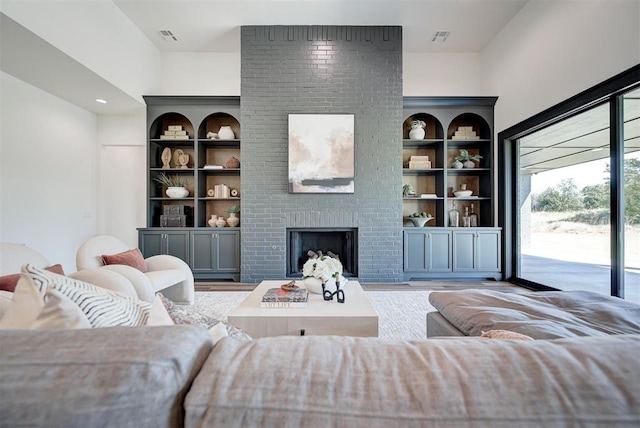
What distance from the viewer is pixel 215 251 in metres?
4.20

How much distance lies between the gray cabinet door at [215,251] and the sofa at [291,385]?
375 cm

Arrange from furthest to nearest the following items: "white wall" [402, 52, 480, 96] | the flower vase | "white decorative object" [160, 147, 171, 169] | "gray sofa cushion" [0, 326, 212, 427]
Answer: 1. "white wall" [402, 52, 480, 96]
2. "white decorative object" [160, 147, 171, 169]
3. the flower vase
4. "gray sofa cushion" [0, 326, 212, 427]

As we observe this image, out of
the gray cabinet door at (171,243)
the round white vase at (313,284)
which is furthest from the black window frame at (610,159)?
the gray cabinet door at (171,243)

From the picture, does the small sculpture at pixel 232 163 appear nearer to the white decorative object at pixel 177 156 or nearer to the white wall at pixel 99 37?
the white decorative object at pixel 177 156

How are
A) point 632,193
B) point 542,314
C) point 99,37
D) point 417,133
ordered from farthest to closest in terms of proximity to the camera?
point 417,133
point 99,37
point 632,193
point 542,314

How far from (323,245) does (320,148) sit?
57.0 inches

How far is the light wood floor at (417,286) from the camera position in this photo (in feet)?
12.6

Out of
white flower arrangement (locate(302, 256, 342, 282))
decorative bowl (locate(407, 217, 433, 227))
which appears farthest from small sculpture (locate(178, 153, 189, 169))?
decorative bowl (locate(407, 217, 433, 227))

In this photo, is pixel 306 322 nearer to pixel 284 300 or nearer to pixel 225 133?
pixel 284 300

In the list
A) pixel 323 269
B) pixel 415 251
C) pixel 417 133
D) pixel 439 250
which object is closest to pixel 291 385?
pixel 323 269

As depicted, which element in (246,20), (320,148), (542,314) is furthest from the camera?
(320,148)

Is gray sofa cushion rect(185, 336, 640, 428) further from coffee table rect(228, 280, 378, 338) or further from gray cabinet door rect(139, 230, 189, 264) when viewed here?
gray cabinet door rect(139, 230, 189, 264)

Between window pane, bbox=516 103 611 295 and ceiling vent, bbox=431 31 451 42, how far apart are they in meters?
1.90

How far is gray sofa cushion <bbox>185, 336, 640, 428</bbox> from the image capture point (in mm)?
459
